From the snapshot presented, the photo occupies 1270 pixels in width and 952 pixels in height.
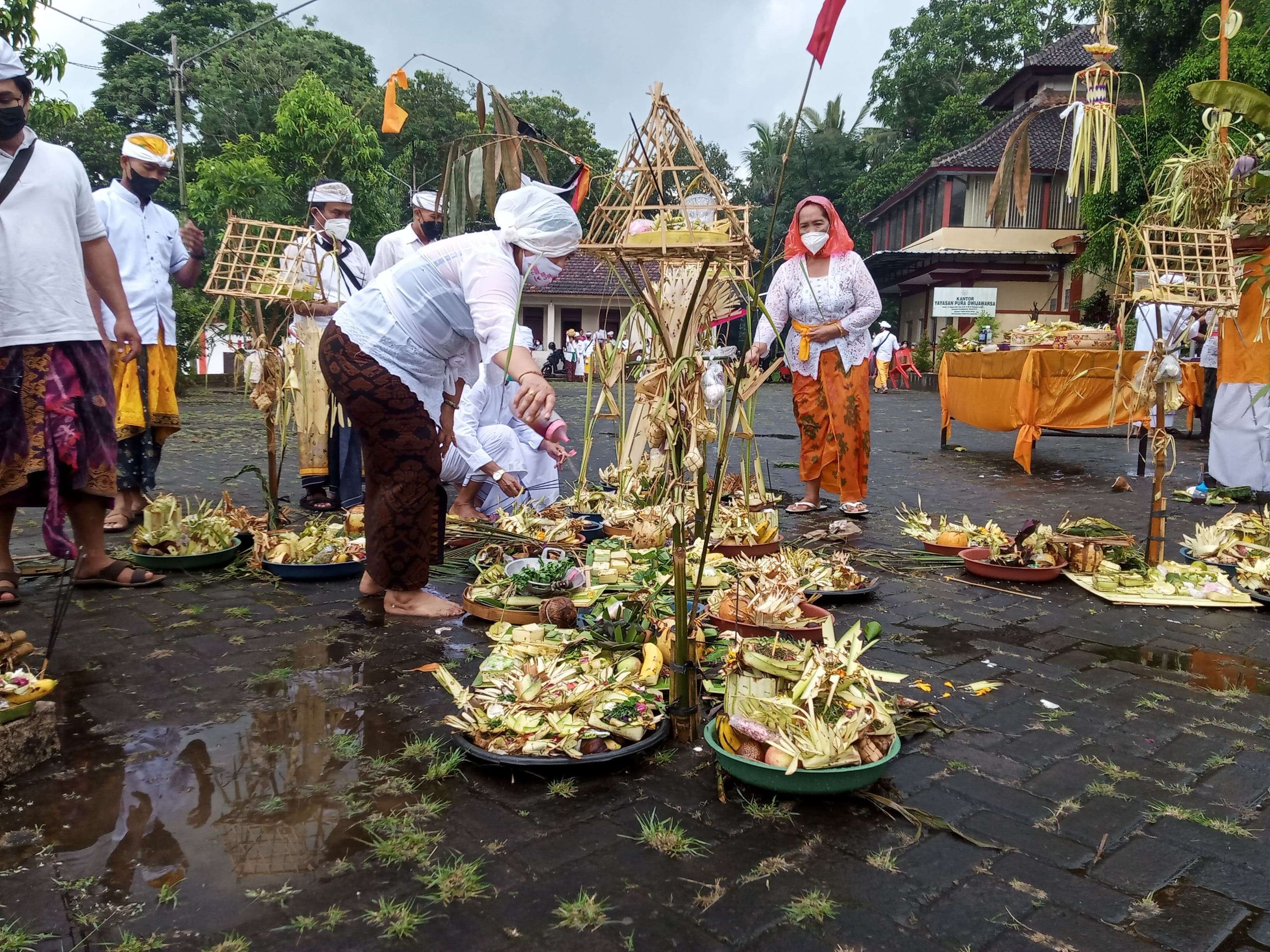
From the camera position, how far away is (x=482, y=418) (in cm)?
576

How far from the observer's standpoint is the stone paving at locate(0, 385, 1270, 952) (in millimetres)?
1797

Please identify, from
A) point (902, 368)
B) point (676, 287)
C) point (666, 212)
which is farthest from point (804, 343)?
point (902, 368)

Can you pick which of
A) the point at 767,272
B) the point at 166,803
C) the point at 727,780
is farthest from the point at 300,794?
the point at 767,272

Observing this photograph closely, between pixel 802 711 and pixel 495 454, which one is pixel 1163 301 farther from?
pixel 495 454

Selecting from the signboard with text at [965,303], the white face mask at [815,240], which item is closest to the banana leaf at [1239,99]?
the white face mask at [815,240]

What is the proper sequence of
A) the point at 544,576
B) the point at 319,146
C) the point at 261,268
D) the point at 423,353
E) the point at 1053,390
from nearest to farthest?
the point at 423,353 < the point at 544,576 < the point at 261,268 < the point at 1053,390 < the point at 319,146

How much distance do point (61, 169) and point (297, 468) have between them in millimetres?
5161

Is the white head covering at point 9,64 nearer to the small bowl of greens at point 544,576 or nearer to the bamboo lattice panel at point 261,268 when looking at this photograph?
the bamboo lattice panel at point 261,268

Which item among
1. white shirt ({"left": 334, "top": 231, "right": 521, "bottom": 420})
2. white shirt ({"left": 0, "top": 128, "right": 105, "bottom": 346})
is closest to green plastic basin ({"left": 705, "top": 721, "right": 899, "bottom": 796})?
white shirt ({"left": 334, "top": 231, "right": 521, "bottom": 420})

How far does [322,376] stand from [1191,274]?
16.4 ft

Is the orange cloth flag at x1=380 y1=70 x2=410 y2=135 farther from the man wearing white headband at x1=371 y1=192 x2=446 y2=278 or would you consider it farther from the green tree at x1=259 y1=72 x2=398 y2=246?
the green tree at x1=259 y1=72 x2=398 y2=246

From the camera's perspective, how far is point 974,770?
8.08ft

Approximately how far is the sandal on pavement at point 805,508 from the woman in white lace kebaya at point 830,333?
280mm

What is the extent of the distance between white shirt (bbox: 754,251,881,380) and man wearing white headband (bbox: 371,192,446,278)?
2201 mm
